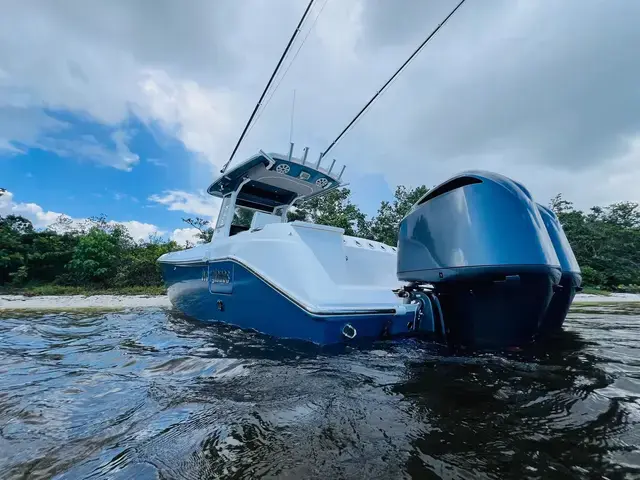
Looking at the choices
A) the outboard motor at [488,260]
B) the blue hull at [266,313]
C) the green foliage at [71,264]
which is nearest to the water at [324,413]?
the blue hull at [266,313]

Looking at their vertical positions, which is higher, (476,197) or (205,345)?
(476,197)

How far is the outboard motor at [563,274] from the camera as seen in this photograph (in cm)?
298

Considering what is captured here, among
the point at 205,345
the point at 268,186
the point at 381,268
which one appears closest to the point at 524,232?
the point at 381,268

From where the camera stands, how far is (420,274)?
9.16 feet

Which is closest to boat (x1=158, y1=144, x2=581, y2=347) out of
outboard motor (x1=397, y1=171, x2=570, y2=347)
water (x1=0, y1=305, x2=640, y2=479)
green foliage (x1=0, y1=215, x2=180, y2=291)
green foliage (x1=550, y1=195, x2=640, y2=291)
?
outboard motor (x1=397, y1=171, x2=570, y2=347)

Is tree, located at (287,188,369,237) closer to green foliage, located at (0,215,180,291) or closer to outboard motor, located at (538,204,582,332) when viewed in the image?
green foliage, located at (0,215,180,291)

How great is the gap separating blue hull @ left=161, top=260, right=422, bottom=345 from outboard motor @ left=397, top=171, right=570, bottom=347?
49 cm

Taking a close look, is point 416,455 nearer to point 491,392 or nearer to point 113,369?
point 491,392

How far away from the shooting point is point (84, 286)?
1295cm

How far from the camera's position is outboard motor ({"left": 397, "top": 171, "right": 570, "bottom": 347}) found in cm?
226

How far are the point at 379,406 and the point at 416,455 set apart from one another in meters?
0.49

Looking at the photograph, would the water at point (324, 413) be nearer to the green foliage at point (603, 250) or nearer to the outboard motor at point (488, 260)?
the outboard motor at point (488, 260)

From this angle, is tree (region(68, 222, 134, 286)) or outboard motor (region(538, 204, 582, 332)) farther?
tree (region(68, 222, 134, 286))

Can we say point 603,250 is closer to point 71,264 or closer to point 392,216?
point 392,216
